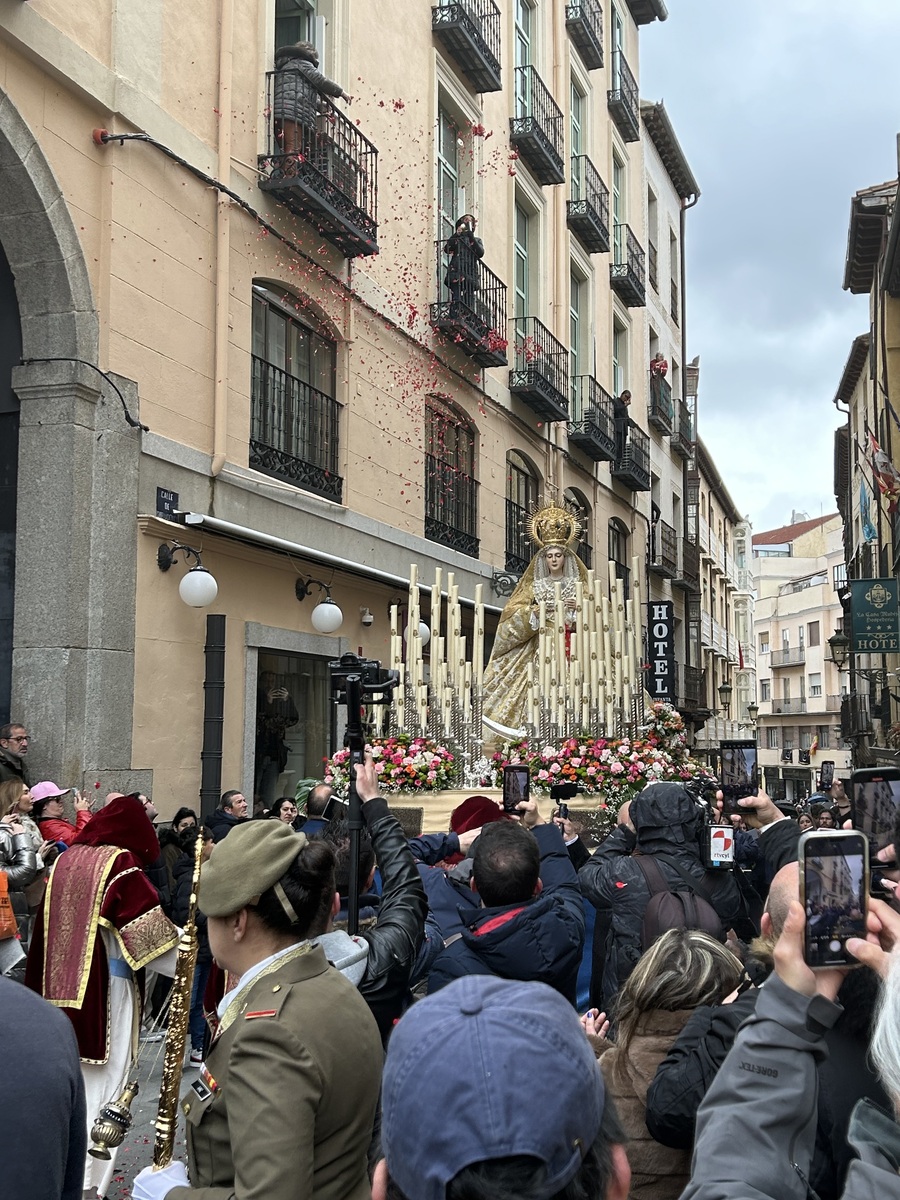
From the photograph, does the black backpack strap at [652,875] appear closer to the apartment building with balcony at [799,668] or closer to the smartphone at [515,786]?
the smartphone at [515,786]

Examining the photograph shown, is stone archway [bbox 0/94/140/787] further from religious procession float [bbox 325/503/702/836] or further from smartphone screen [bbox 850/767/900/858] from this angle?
smartphone screen [bbox 850/767/900/858]

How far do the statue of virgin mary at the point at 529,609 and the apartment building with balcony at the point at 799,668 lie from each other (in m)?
43.4

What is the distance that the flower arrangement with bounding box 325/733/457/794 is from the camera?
8758 mm

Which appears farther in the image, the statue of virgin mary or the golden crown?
the golden crown

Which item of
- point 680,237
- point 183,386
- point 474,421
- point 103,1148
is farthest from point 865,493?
point 103,1148

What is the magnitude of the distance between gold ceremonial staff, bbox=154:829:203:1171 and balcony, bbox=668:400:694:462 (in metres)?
30.7

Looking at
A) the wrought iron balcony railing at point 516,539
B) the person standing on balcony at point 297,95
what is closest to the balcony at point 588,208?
the wrought iron balcony railing at point 516,539

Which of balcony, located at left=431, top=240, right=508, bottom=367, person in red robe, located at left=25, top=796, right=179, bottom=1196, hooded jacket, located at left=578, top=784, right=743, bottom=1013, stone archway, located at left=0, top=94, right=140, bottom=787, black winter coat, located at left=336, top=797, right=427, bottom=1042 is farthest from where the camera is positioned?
balcony, located at left=431, top=240, right=508, bottom=367

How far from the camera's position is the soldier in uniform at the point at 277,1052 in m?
2.12

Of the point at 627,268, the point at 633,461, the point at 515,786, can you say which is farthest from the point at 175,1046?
the point at 627,268

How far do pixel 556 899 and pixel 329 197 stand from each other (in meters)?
10.7

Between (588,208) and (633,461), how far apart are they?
559cm

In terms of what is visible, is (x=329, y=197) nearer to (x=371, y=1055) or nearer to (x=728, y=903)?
(x=728, y=903)

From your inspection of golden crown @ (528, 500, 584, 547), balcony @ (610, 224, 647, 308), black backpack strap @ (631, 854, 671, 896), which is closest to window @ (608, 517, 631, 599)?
balcony @ (610, 224, 647, 308)
